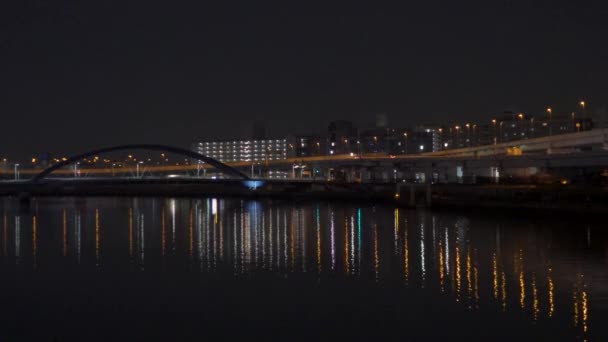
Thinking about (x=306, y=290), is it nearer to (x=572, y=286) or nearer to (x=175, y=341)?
(x=175, y=341)

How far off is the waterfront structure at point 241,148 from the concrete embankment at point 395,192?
274ft

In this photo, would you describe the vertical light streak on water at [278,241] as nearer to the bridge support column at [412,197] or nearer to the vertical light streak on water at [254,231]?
the vertical light streak on water at [254,231]

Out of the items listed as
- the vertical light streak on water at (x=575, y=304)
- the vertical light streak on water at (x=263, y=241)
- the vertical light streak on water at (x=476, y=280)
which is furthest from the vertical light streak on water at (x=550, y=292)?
the vertical light streak on water at (x=263, y=241)

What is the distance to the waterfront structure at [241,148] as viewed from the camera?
17104 cm

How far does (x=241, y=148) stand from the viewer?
17662 centimetres

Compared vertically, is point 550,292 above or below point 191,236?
below

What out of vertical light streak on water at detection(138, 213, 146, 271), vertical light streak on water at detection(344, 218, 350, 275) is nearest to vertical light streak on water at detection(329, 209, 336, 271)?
vertical light streak on water at detection(344, 218, 350, 275)

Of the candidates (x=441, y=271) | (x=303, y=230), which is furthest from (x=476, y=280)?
(x=303, y=230)

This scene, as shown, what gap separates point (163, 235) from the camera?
30609 millimetres

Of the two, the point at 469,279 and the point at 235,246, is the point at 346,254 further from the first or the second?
the point at 469,279

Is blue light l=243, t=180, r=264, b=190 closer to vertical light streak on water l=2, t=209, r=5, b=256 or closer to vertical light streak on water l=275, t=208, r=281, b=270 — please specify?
vertical light streak on water l=275, t=208, r=281, b=270

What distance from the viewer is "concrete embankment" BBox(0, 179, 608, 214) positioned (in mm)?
37531

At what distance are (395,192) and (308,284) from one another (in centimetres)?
3885

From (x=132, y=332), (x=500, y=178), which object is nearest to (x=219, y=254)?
(x=132, y=332)
